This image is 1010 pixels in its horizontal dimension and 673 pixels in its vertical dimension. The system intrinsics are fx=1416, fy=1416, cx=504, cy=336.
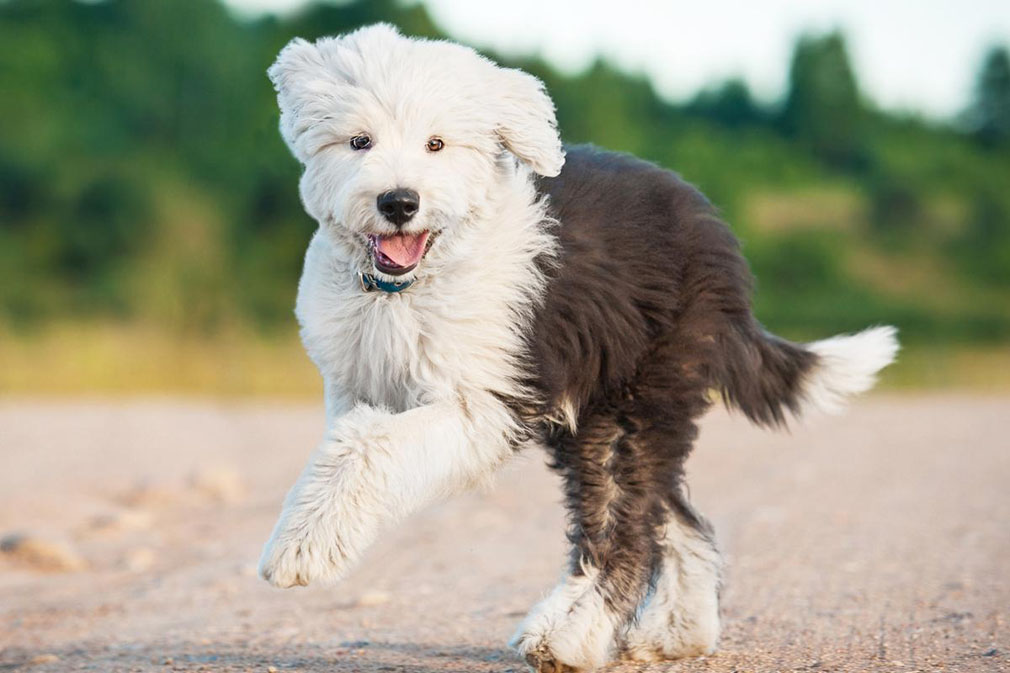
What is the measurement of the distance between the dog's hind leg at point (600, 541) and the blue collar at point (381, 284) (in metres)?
0.92

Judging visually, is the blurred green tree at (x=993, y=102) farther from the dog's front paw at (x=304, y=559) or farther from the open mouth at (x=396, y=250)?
the dog's front paw at (x=304, y=559)

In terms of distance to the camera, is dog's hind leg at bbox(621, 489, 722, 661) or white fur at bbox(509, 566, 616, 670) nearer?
white fur at bbox(509, 566, 616, 670)

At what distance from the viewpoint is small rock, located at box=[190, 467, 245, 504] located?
1077 cm

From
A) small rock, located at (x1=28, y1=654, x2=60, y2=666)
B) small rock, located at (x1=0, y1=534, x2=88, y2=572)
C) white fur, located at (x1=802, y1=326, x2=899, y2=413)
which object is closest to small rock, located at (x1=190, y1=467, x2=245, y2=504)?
small rock, located at (x1=0, y1=534, x2=88, y2=572)

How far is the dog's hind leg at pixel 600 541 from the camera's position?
5074 mm

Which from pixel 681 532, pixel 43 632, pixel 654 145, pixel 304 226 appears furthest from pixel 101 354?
pixel 681 532

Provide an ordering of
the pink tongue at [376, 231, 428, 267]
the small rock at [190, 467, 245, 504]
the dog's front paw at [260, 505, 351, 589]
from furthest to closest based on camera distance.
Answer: the small rock at [190, 467, 245, 504]
the pink tongue at [376, 231, 428, 267]
the dog's front paw at [260, 505, 351, 589]

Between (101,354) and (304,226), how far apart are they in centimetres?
515

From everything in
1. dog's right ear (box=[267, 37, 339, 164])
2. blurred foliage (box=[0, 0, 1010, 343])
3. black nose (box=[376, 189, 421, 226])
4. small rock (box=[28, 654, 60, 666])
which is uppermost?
blurred foliage (box=[0, 0, 1010, 343])

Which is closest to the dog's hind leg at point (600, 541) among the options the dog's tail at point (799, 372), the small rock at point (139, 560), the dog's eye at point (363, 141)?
the dog's tail at point (799, 372)

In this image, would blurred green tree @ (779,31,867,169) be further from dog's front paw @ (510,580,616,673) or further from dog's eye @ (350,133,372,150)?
dog's eye @ (350,133,372,150)

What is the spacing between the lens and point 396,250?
485cm

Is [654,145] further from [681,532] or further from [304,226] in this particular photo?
[681,532]

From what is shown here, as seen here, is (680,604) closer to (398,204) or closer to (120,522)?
(398,204)
